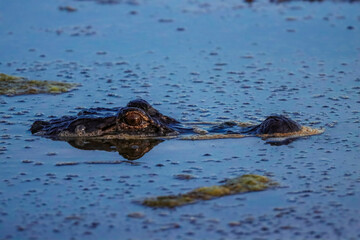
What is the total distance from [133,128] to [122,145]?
12.8 inches

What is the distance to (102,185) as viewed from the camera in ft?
21.7

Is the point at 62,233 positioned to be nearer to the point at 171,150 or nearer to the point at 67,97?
the point at 171,150

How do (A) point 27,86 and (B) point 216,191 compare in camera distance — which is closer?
(B) point 216,191

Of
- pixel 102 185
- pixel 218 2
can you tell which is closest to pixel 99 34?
pixel 218 2

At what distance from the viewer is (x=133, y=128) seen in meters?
8.06

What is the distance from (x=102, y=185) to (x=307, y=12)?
347 inches

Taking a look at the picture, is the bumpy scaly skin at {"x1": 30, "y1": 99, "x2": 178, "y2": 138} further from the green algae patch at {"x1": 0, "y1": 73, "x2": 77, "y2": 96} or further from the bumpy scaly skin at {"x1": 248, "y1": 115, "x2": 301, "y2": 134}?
the green algae patch at {"x1": 0, "y1": 73, "x2": 77, "y2": 96}

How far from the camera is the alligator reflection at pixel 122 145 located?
298 inches

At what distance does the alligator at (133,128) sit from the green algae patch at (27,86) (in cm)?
180

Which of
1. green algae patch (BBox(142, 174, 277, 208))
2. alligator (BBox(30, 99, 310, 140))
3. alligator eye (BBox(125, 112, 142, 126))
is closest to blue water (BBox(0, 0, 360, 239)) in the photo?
green algae patch (BBox(142, 174, 277, 208))

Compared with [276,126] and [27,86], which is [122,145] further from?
[27,86]

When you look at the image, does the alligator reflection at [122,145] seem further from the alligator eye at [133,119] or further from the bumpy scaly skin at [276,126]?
the bumpy scaly skin at [276,126]

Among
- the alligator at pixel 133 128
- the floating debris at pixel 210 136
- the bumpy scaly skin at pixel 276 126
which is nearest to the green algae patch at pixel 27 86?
the alligator at pixel 133 128

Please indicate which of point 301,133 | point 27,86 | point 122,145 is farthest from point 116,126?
point 27,86
